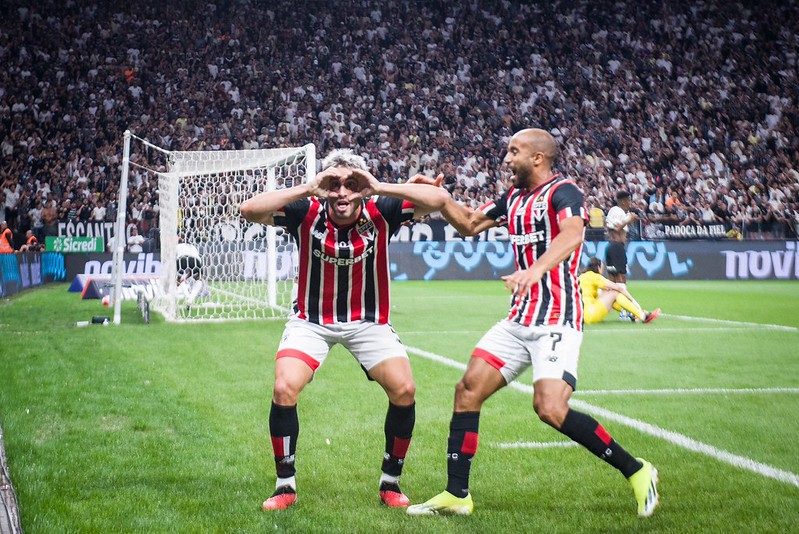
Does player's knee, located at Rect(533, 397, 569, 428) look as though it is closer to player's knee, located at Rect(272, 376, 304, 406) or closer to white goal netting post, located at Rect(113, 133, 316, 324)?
player's knee, located at Rect(272, 376, 304, 406)

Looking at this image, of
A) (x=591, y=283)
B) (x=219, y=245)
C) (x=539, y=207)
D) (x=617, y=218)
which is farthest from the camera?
(x=219, y=245)

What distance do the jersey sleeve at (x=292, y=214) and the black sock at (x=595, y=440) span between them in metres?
1.71

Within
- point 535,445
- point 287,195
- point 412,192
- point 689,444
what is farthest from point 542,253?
point 689,444

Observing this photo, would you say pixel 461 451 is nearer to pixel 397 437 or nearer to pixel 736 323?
pixel 397 437

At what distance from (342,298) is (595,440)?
4.96ft

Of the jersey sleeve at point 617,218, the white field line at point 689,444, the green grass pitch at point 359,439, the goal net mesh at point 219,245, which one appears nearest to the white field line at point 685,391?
the green grass pitch at point 359,439

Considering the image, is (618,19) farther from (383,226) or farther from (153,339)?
(383,226)

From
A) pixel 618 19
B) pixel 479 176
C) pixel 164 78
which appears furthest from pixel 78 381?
pixel 618 19

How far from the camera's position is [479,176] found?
30734 mm

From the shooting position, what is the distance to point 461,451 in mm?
4535

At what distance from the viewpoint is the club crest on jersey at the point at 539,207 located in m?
4.57

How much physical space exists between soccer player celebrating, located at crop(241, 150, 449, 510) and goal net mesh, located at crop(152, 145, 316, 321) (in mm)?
10223

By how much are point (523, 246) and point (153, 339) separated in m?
8.21

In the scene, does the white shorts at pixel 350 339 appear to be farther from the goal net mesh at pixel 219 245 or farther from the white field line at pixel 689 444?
the goal net mesh at pixel 219 245
